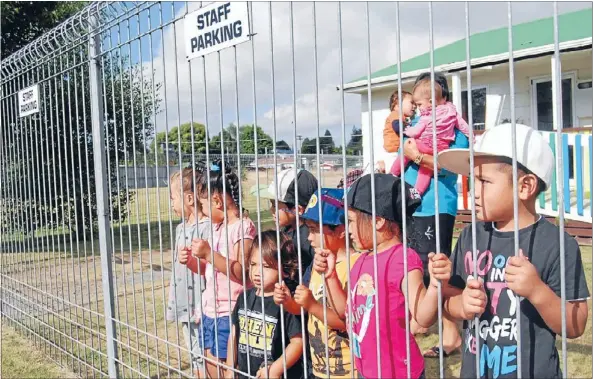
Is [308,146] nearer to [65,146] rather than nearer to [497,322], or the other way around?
[497,322]

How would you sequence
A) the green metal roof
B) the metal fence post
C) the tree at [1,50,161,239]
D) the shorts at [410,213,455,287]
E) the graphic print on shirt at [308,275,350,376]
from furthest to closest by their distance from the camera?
the green metal roof
the tree at [1,50,161,239]
the metal fence post
the shorts at [410,213,455,287]
the graphic print on shirt at [308,275,350,376]

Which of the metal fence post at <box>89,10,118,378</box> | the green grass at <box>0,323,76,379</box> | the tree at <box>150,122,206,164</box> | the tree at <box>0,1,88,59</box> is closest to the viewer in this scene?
the tree at <box>150,122,206,164</box>

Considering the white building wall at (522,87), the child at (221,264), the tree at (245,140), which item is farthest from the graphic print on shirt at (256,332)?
the white building wall at (522,87)

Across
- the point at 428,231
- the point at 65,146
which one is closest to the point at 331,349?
the point at 428,231

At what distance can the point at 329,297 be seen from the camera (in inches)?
89.0

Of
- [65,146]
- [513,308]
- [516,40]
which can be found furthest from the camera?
[516,40]

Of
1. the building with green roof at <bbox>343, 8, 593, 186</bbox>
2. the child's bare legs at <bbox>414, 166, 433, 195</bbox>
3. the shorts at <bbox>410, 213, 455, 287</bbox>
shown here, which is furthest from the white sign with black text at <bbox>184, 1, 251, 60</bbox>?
the building with green roof at <bbox>343, 8, 593, 186</bbox>

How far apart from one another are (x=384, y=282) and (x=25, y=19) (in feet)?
37.5

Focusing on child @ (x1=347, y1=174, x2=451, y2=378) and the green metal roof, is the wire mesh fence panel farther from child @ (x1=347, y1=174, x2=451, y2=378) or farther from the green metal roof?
the green metal roof

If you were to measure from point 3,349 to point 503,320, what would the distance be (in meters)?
4.67

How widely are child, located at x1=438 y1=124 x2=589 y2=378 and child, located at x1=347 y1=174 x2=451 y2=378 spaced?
0.76ft

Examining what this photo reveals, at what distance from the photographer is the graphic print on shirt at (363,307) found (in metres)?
A: 2.17

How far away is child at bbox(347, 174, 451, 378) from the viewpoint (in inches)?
82.5

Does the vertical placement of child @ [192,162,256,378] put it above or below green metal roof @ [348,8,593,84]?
below
